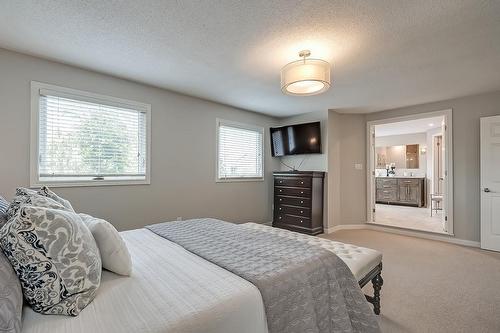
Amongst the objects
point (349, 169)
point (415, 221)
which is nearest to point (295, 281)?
point (349, 169)

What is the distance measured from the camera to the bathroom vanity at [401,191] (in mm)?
7648

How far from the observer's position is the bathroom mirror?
27.3 feet

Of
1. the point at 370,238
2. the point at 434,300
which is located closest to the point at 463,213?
the point at 370,238

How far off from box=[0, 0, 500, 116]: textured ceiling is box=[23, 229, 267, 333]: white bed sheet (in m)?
1.86

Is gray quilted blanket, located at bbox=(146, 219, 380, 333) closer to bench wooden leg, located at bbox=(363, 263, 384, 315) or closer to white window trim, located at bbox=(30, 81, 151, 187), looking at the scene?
bench wooden leg, located at bbox=(363, 263, 384, 315)

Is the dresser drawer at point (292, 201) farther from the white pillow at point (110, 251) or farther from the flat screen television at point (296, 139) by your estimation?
the white pillow at point (110, 251)

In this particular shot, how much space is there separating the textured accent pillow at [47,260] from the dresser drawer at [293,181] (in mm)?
3881

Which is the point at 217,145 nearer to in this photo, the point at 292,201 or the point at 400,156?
the point at 292,201

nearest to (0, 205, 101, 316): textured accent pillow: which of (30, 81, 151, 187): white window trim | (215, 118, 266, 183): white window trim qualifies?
(30, 81, 151, 187): white window trim

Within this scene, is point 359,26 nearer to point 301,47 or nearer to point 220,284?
point 301,47

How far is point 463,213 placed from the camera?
3973 millimetres

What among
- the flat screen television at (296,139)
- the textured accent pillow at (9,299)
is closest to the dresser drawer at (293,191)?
the flat screen television at (296,139)

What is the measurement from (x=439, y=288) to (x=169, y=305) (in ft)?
9.03

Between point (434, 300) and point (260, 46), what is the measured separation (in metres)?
2.90
